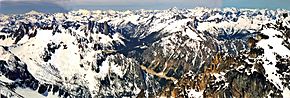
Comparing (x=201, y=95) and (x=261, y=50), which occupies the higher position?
(x=261, y=50)

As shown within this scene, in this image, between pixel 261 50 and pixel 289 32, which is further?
pixel 289 32

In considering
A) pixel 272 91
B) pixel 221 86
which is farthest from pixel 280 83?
pixel 221 86

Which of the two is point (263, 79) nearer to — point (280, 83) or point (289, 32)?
point (280, 83)

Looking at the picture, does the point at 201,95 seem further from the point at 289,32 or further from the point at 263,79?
the point at 289,32

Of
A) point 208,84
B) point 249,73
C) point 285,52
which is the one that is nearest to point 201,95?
point 208,84

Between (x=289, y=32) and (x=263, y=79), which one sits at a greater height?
(x=289, y=32)

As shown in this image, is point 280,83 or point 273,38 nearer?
point 280,83

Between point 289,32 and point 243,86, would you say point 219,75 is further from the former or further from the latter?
point 289,32

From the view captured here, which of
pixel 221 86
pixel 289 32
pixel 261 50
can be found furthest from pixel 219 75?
pixel 289 32
